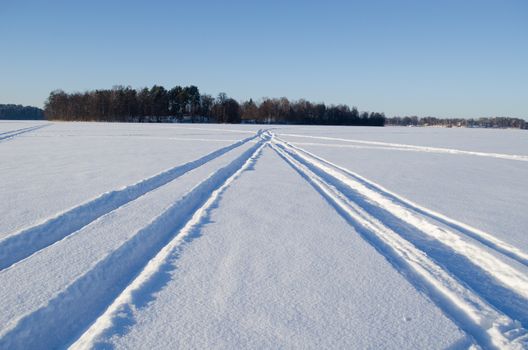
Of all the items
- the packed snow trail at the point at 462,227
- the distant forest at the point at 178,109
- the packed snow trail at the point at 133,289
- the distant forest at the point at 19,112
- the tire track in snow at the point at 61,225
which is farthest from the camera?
the distant forest at the point at 19,112

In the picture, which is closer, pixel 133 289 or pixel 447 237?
pixel 133 289

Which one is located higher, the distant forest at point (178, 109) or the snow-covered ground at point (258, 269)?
the distant forest at point (178, 109)

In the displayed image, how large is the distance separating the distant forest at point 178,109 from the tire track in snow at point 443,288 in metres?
89.9

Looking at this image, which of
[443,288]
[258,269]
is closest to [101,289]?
[258,269]

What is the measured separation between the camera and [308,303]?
2566mm

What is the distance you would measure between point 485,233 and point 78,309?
4.25 metres

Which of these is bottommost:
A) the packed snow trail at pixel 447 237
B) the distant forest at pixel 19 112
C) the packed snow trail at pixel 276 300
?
the packed snow trail at pixel 276 300

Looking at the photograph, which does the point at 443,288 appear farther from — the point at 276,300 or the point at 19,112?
the point at 19,112

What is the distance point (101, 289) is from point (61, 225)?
6.17 feet

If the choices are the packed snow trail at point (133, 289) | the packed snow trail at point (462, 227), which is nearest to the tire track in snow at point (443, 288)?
the packed snow trail at point (462, 227)

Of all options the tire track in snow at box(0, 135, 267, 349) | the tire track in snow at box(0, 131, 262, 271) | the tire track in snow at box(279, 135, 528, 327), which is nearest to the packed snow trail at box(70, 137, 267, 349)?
the tire track in snow at box(0, 135, 267, 349)

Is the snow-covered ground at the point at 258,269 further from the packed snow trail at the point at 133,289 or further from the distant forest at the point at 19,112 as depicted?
the distant forest at the point at 19,112

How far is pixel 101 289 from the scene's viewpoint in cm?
271

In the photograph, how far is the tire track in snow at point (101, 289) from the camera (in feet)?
7.06
